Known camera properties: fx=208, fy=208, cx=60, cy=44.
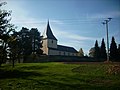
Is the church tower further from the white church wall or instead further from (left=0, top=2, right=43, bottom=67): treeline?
(left=0, top=2, right=43, bottom=67): treeline

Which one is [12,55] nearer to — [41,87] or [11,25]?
[11,25]

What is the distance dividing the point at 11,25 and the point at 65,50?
84.6 metres

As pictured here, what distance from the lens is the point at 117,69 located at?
1056 inches

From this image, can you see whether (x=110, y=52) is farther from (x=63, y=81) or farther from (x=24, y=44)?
(x=63, y=81)

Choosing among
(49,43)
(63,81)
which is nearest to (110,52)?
(49,43)

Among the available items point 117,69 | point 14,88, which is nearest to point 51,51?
point 117,69

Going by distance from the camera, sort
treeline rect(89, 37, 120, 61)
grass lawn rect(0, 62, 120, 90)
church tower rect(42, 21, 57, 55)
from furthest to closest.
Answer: church tower rect(42, 21, 57, 55) → treeline rect(89, 37, 120, 61) → grass lawn rect(0, 62, 120, 90)

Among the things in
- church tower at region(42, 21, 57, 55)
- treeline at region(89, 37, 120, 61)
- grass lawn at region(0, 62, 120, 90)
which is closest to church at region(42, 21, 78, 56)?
church tower at region(42, 21, 57, 55)

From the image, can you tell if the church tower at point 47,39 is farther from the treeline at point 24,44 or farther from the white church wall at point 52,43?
the treeline at point 24,44

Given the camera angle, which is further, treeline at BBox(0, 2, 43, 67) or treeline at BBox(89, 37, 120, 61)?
treeline at BBox(89, 37, 120, 61)

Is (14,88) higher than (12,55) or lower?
lower

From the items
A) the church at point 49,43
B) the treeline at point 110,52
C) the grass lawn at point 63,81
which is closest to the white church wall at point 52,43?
the church at point 49,43

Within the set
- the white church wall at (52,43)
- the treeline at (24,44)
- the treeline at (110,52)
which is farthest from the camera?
the white church wall at (52,43)

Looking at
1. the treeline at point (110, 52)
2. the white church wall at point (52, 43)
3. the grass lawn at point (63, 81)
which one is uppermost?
the white church wall at point (52, 43)
